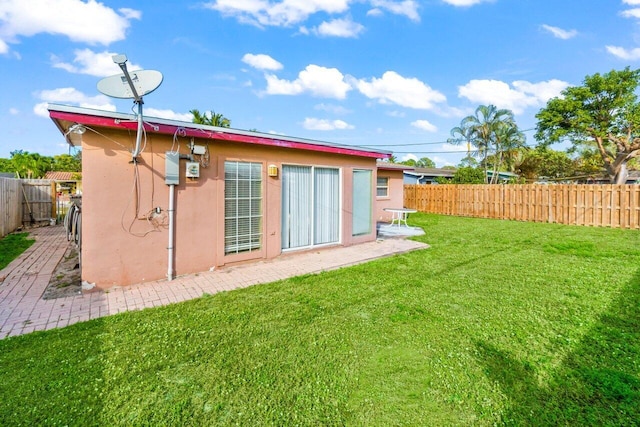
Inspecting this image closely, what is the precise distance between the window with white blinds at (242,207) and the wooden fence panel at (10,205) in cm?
896

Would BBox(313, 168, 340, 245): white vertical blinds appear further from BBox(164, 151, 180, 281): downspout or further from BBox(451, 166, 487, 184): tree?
BBox(451, 166, 487, 184): tree

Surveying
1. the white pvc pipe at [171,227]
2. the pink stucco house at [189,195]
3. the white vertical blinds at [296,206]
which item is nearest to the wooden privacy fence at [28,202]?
the pink stucco house at [189,195]

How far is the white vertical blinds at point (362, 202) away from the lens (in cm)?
838

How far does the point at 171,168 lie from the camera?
17.1 feet

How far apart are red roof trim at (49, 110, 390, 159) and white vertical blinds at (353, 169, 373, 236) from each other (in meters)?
0.85

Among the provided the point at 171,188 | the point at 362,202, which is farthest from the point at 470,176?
the point at 171,188

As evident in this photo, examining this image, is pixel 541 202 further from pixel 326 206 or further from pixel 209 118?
pixel 209 118

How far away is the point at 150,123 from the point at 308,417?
16.0ft

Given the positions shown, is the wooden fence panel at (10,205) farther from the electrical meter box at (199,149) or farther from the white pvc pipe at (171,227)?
the electrical meter box at (199,149)

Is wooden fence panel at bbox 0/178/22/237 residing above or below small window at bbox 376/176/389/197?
below

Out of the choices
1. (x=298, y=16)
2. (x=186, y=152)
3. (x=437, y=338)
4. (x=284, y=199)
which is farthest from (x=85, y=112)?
(x=298, y=16)

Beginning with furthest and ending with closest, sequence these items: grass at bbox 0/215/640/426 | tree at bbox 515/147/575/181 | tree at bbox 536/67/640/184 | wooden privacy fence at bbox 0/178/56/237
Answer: tree at bbox 515/147/575/181 → tree at bbox 536/67/640/184 → wooden privacy fence at bbox 0/178/56/237 → grass at bbox 0/215/640/426

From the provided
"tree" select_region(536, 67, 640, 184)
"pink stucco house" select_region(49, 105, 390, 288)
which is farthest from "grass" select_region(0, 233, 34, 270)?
"tree" select_region(536, 67, 640, 184)

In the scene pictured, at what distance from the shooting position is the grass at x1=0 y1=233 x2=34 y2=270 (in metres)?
6.83
